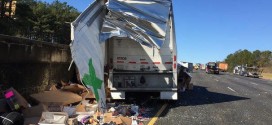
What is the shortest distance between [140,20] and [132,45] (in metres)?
1.39

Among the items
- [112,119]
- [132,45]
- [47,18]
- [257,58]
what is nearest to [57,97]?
[112,119]

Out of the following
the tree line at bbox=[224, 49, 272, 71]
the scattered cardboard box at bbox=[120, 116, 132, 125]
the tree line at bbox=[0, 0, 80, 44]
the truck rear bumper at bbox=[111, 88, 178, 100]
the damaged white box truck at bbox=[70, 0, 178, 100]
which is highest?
the tree line at bbox=[0, 0, 80, 44]

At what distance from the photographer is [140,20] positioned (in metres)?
12.9

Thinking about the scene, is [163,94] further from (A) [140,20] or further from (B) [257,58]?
(B) [257,58]

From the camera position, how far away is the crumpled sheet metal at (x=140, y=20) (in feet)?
40.4

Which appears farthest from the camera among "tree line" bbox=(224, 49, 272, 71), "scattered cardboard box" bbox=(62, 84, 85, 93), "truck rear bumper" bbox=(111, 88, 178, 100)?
"tree line" bbox=(224, 49, 272, 71)

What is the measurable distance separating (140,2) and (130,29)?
93 centimetres

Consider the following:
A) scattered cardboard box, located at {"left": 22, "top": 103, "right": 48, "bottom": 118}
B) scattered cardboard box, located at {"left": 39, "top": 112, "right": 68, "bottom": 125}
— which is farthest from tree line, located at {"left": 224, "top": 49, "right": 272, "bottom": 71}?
scattered cardboard box, located at {"left": 39, "top": 112, "right": 68, "bottom": 125}

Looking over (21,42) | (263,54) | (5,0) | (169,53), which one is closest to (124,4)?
(169,53)

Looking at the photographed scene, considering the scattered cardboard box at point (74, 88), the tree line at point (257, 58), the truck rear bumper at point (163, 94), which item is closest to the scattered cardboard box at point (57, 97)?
the scattered cardboard box at point (74, 88)

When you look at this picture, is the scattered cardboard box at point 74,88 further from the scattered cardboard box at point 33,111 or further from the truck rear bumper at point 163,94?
the scattered cardboard box at point 33,111

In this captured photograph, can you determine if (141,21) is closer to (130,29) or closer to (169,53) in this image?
(130,29)

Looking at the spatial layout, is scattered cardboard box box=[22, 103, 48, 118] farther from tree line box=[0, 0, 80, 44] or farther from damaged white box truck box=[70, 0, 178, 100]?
tree line box=[0, 0, 80, 44]

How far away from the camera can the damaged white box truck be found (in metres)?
11.1
